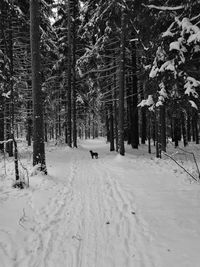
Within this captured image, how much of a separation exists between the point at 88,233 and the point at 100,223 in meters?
0.57

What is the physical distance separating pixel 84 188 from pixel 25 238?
13.1 feet

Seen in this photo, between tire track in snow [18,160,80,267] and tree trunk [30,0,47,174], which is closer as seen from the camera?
tire track in snow [18,160,80,267]

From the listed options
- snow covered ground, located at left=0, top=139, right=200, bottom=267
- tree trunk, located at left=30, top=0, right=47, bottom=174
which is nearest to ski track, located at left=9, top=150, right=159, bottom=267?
snow covered ground, located at left=0, top=139, right=200, bottom=267

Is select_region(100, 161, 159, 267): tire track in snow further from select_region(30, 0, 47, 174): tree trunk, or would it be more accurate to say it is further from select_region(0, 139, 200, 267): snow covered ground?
select_region(30, 0, 47, 174): tree trunk

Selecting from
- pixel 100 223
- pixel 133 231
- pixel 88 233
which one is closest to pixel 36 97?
pixel 100 223

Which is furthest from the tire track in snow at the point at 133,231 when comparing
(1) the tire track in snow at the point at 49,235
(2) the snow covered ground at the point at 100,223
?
(1) the tire track in snow at the point at 49,235

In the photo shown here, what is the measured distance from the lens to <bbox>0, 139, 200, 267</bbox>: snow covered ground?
4.31 m

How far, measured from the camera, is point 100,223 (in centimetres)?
578

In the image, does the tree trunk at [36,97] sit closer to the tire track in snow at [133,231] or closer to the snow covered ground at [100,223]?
the snow covered ground at [100,223]

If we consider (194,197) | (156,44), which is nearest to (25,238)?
(194,197)

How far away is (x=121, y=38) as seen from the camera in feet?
51.2

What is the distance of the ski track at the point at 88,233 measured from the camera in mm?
4250

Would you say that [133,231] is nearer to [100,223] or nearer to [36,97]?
[100,223]

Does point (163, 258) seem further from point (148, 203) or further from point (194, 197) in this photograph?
point (194, 197)
